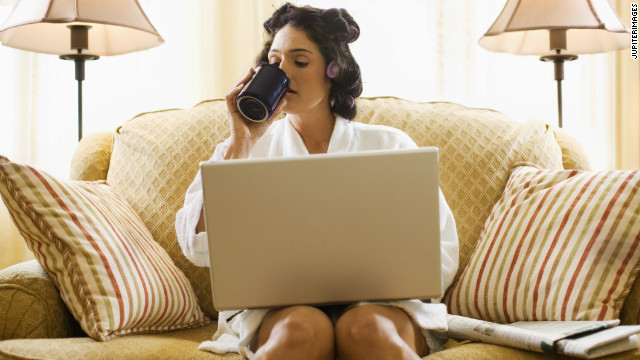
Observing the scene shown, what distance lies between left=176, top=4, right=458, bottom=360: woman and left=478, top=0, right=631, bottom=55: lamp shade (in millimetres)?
668

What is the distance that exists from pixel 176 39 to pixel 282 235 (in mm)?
1922

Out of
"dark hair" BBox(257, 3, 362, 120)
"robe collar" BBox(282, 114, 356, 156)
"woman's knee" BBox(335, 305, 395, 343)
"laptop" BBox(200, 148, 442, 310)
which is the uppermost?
"dark hair" BBox(257, 3, 362, 120)

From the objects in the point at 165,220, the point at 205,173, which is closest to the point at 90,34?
the point at 165,220

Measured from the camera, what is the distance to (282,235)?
3.40ft

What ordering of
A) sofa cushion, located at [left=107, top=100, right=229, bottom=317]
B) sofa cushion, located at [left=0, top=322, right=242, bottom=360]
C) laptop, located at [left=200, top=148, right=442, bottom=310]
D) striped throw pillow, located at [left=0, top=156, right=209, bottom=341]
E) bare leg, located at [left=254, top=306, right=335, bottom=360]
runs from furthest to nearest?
sofa cushion, located at [left=107, top=100, right=229, bottom=317] → striped throw pillow, located at [left=0, top=156, right=209, bottom=341] → sofa cushion, located at [left=0, top=322, right=242, bottom=360] → bare leg, located at [left=254, top=306, right=335, bottom=360] → laptop, located at [left=200, top=148, right=442, bottom=310]

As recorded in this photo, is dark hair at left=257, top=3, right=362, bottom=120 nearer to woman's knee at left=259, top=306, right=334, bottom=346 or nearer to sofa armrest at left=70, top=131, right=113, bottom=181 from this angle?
sofa armrest at left=70, top=131, right=113, bottom=181

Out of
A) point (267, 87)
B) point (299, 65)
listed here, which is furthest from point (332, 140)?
point (267, 87)

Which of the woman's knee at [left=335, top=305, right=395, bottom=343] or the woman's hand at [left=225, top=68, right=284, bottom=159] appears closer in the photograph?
the woman's knee at [left=335, top=305, right=395, bottom=343]

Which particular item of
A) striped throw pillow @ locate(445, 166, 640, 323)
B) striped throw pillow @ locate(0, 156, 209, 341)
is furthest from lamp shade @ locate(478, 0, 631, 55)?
striped throw pillow @ locate(0, 156, 209, 341)

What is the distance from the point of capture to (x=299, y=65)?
1.65 m

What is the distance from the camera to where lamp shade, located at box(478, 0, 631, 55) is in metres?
2.10

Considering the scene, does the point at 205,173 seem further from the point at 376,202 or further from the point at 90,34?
the point at 90,34

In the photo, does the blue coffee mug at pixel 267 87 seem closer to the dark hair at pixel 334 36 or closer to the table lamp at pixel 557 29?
the dark hair at pixel 334 36

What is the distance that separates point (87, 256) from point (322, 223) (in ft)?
2.10
